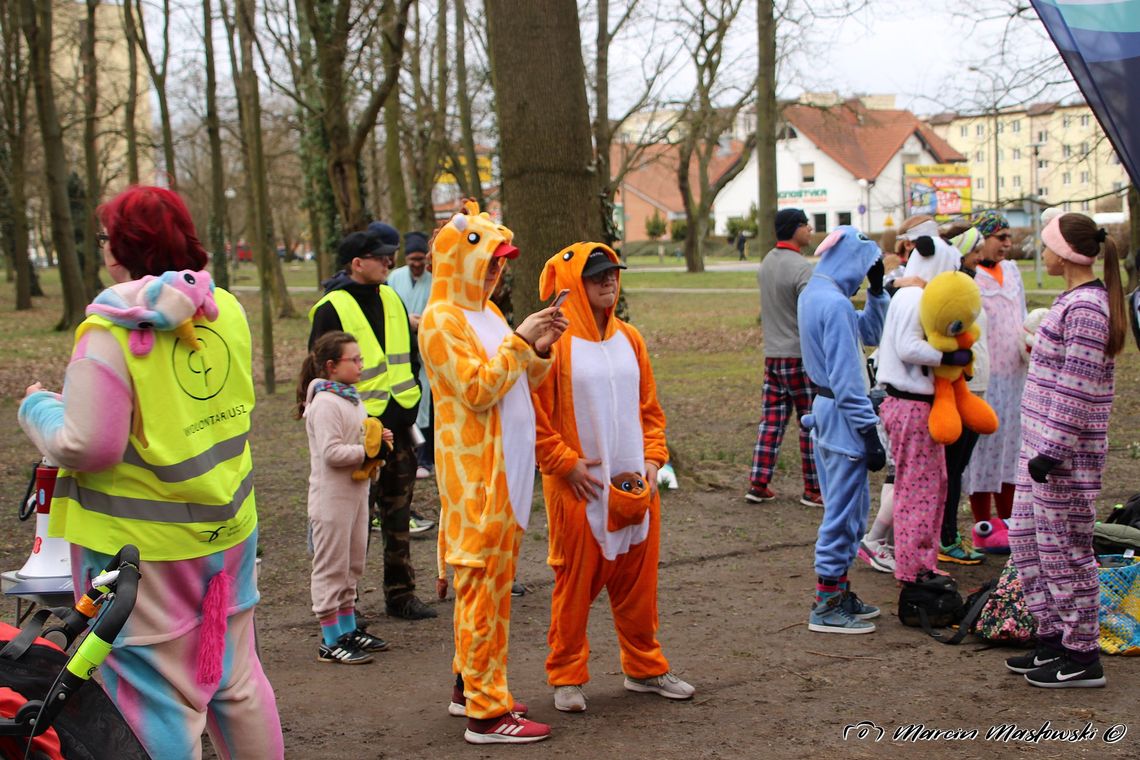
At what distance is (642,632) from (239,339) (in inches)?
89.9

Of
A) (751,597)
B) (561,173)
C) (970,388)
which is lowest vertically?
(751,597)

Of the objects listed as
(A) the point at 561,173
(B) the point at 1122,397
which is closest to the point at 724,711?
(A) the point at 561,173

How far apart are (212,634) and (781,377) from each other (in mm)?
6394

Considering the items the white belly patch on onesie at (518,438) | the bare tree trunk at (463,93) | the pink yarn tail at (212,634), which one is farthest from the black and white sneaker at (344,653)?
the bare tree trunk at (463,93)

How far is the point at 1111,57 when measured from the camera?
13.3ft

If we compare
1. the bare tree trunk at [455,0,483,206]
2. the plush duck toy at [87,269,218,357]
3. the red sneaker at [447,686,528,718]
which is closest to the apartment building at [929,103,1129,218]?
the red sneaker at [447,686,528,718]

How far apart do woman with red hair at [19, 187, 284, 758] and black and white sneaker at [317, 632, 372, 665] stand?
215 cm

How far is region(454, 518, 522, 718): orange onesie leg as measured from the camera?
4.50 meters

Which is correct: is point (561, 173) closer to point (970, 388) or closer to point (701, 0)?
point (970, 388)

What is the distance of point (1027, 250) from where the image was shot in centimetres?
4675

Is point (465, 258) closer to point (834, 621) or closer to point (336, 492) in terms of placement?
point (336, 492)

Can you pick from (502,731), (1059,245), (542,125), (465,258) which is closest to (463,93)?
(542,125)

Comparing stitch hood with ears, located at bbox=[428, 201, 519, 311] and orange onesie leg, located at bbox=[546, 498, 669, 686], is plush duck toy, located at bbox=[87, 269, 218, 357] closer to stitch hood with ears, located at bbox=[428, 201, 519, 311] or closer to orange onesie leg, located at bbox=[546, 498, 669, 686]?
stitch hood with ears, located at bbox=[428, 201, 519, 311]

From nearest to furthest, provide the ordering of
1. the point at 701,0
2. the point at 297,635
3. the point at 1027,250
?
the point at 297,635
the point at 701,0
the point at 1027,250
